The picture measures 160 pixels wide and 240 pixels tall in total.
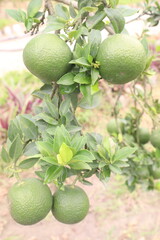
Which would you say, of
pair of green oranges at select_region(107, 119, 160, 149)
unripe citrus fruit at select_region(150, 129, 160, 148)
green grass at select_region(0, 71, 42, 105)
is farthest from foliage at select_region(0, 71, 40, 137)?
unripe citrus fruit at select_region(150, 129, 160, 148)

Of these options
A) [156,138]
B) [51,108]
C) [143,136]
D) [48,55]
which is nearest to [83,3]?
[48,55]

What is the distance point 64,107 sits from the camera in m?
0.77

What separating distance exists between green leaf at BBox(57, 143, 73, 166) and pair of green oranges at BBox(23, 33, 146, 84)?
0.16 meters

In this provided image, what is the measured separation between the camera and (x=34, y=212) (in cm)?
79

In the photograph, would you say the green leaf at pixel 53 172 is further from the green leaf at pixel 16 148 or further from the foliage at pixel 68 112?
the green leaf at pixel 16 148

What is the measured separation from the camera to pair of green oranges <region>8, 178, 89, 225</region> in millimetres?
788

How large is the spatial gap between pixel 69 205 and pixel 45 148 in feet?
0.67

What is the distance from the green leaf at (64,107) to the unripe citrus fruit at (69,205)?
0.74 ft

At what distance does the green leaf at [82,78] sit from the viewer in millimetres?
675

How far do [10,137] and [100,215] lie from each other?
1.50m

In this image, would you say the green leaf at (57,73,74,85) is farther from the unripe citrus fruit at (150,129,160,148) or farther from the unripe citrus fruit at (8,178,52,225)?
the unripe citrus fruit at (150,129,160,148)

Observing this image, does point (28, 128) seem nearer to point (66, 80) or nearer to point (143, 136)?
point (66, 80)

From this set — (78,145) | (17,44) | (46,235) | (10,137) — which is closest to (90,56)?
(78,145)

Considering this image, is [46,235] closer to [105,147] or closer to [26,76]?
[105,147]
